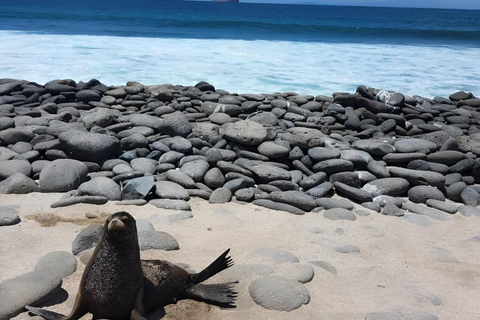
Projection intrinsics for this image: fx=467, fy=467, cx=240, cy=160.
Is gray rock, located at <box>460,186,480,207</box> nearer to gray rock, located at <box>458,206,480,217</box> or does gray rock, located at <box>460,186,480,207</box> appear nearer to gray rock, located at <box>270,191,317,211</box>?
gray rock, located at <box>458,206,480,217</box>

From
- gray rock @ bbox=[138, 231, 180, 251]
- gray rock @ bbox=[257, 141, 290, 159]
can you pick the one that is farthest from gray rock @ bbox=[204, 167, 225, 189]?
gray rock @ bbox=[138, 231, 180, 251]

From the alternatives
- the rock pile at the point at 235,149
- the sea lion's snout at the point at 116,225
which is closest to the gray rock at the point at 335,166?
the rock pile at the point at 235,149

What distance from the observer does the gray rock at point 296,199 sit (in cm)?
489

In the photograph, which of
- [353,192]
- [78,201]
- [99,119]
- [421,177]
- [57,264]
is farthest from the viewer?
[99,119]

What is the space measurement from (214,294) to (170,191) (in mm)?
2042

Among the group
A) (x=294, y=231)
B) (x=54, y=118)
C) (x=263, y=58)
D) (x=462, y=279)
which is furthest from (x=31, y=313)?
(x=263, y=58)

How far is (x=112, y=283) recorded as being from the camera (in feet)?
8.80

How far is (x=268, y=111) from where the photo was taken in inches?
295

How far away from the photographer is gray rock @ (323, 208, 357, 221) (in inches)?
186

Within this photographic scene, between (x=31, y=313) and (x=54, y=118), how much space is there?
4.48 m

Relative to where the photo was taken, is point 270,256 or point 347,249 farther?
point 347,249

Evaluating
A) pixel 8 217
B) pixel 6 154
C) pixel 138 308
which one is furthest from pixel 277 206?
pixel 6 154

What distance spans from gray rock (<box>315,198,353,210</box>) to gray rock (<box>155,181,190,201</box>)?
142 centimetres

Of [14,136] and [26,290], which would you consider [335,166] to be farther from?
[14,136]
